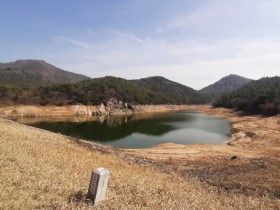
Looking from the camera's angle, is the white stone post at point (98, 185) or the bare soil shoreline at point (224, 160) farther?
the bare soil shoreline at point (224, 160)

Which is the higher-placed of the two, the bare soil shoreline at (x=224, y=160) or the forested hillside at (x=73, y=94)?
the forested hillside at (x=73, y=94)

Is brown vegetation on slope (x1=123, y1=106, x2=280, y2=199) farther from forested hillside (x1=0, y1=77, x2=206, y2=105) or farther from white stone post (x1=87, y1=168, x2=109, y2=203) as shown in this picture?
forested hillside (x1=0, y1=77, x2=206, y2=105)

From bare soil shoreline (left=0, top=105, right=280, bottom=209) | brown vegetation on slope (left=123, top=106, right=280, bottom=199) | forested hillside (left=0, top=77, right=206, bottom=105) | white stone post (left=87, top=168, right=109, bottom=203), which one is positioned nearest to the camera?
white stone post (left=87, top=168, right=109, bottom=203)

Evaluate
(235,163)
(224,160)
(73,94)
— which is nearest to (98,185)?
(235,163)

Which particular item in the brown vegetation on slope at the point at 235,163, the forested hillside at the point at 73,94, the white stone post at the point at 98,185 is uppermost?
the forested hillside at the point at 73,94

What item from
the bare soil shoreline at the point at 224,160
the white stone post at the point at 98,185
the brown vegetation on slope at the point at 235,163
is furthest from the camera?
the brown vegetation on slope at the point at 235,163

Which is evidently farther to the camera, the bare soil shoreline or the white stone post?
the bare soil shoreline

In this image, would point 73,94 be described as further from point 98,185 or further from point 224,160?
point 98,185

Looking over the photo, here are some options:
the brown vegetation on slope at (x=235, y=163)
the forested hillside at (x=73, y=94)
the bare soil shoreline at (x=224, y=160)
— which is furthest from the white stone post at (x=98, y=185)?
the forested hillside at (x=73, y=94)

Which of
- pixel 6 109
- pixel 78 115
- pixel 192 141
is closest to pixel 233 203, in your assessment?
pixel 192 141

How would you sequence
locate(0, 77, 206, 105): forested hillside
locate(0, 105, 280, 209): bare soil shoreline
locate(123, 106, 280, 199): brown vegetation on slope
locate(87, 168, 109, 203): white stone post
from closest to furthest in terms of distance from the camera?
locate(87, 168, 109, 203): white stone post
locate(0, 105, 280, 209): bare soil shoreline
locate(123, 106, 280, 199): brown vegetation on slope
locate(0, 77, 206, 105): forested hillside

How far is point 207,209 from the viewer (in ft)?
33.3

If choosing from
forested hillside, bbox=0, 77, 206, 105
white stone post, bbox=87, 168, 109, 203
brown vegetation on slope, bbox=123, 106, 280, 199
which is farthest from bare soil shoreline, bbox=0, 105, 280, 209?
forested hillside, bbox=0, 77, 206, 105

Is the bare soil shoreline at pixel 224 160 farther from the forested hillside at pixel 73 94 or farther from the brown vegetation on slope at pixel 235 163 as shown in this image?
the forested hillside at pixel 73 94
